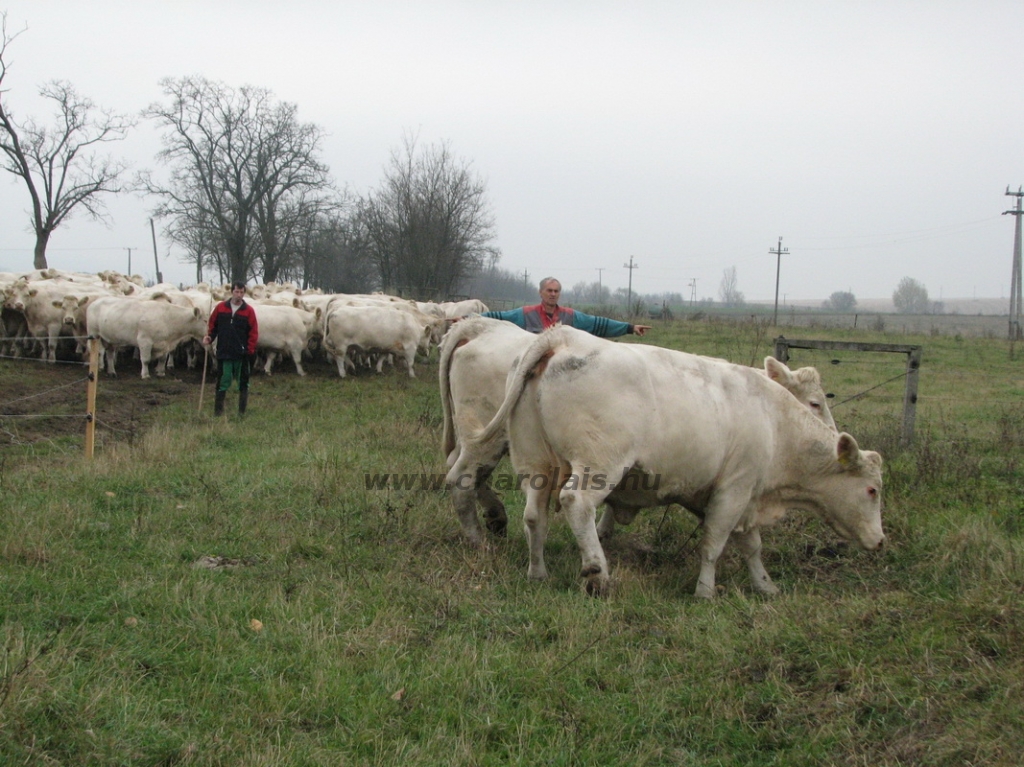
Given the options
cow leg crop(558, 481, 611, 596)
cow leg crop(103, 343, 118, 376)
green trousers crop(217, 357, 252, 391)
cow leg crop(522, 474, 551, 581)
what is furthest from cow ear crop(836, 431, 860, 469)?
cow leg crop(103, 343, 118, 376)

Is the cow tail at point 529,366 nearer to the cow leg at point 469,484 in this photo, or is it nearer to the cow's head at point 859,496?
the cow leg at point 469,484

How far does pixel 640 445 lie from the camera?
6.16 m

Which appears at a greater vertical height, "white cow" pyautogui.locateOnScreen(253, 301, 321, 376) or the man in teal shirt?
the man in teal shirt

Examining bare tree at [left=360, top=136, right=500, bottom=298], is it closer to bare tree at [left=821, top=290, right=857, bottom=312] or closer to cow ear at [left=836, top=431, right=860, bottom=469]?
cow ear at [left=836, top=431, right=860, bottom=469]

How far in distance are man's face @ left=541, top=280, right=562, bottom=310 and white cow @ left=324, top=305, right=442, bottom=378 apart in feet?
39.6

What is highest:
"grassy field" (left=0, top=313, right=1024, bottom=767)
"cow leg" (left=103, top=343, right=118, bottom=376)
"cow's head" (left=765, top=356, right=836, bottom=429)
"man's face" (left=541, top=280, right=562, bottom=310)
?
"man's face" (left=541, top=280, right=562, bottom=310)

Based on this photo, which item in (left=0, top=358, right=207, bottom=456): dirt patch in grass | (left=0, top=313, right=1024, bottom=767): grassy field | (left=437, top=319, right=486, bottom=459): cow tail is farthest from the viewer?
(left=0, top=358, right=207, bottom=456): dirt patch in grass

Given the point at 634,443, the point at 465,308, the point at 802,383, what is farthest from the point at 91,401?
the point at 465,308

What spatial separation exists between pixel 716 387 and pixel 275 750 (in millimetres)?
4081

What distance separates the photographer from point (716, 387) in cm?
659

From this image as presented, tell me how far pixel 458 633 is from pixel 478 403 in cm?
248

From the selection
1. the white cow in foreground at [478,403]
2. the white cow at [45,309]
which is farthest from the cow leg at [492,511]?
the white cow at [45,309]

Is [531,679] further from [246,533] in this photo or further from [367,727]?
[246,533]

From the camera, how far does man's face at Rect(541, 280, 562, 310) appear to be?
8.23m
